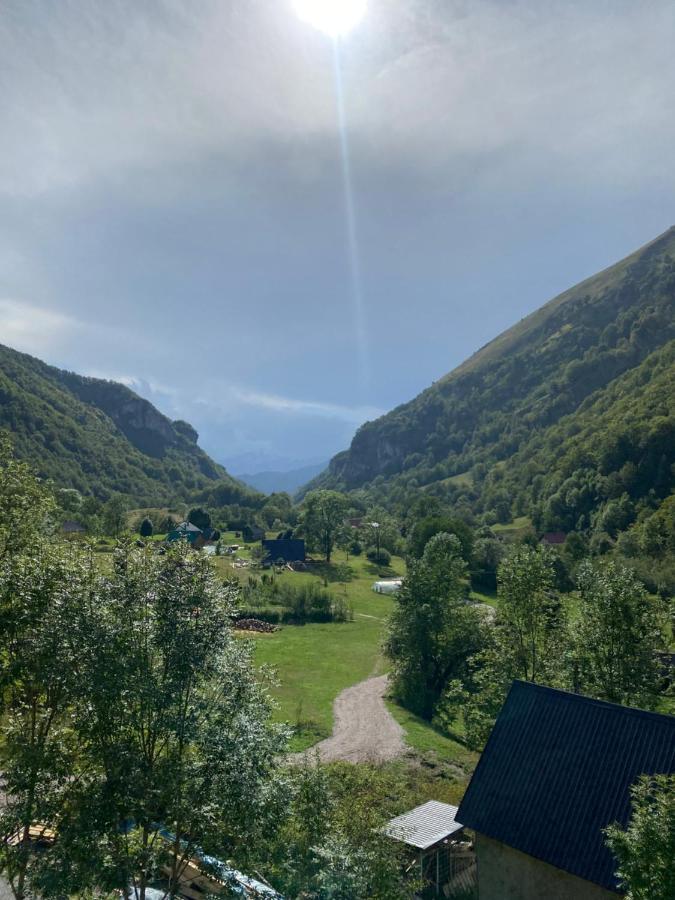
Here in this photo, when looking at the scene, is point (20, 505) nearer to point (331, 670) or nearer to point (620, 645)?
point (620, 645)

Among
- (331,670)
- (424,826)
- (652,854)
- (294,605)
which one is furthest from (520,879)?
(294,605)

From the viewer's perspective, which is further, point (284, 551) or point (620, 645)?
point (284, 551)

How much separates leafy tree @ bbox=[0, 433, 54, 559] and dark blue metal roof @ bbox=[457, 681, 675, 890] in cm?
1856

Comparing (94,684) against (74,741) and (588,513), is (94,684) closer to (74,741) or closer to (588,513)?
(74,741)

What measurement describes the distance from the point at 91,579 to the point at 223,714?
15.4 ft

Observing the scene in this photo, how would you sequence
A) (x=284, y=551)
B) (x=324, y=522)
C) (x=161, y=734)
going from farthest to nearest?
(x=324, y=522) → (x=284, y=551) → (x=161, y=734)

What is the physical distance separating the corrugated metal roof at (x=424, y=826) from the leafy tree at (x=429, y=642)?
19.9 metres

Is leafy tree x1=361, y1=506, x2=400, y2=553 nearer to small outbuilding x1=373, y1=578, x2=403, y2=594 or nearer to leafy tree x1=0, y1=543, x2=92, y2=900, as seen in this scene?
small outbuilding x1=373, y1=578, x2=403, y2=594

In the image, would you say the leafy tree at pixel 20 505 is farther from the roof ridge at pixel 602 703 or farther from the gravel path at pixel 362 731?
the roof ridge at pixel 602 703

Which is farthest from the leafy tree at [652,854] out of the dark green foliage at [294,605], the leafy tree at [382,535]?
the leafy tree at [382,535]

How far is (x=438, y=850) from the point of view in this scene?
1972cm

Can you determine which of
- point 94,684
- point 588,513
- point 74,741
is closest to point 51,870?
point 74,741

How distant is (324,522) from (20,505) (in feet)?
272

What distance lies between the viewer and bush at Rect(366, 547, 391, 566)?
362ft
